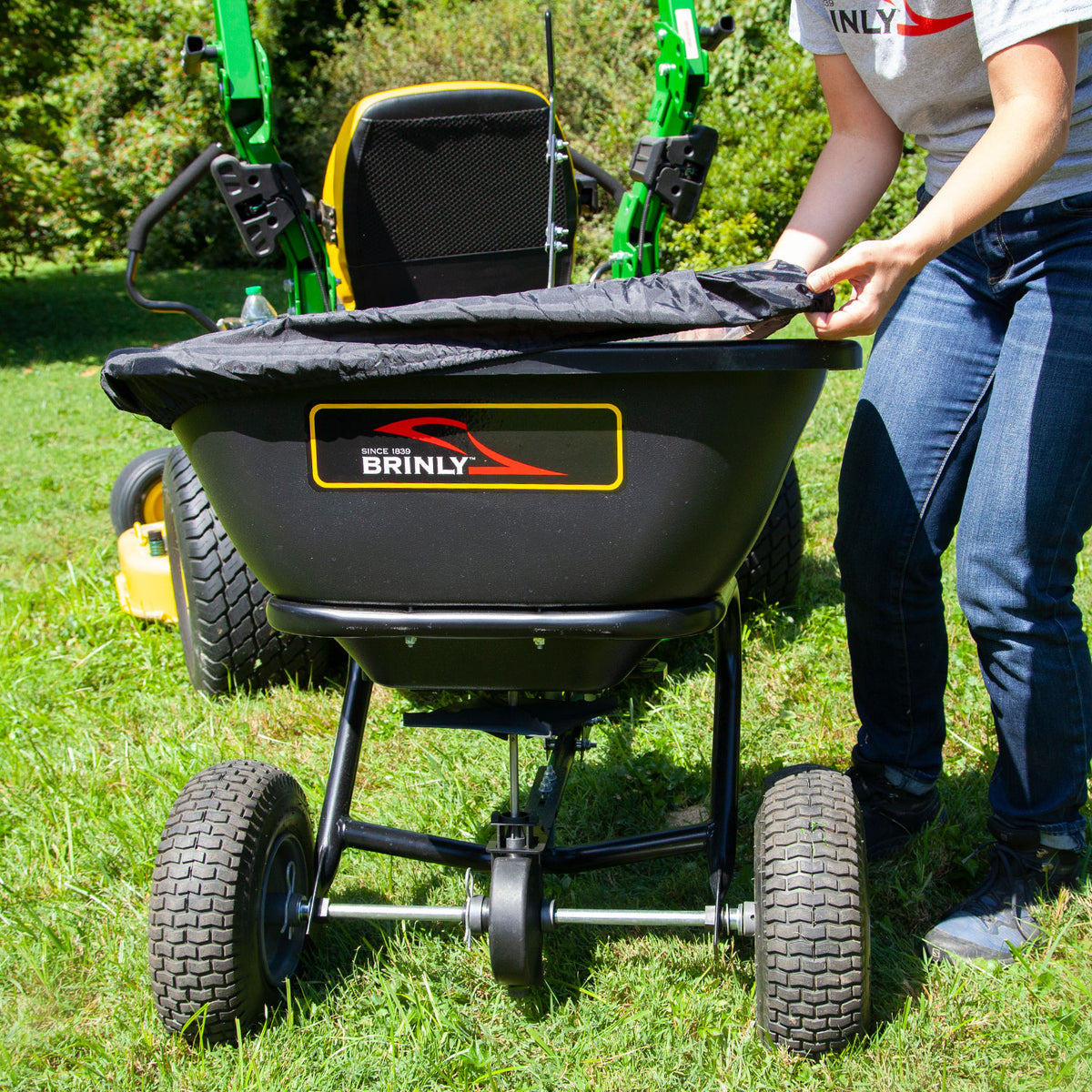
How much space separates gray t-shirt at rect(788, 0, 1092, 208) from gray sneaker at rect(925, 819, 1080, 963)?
3.24ft

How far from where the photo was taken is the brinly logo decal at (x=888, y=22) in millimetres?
1470

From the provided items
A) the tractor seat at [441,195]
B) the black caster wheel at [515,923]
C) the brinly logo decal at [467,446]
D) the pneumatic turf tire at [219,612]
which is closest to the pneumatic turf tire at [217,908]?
the black caster wheel at [515,923]

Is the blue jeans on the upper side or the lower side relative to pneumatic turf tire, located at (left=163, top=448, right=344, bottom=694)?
upper

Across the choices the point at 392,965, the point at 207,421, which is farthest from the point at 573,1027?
the point at 207,421

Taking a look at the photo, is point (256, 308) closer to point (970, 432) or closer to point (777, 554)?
point (777, 554)

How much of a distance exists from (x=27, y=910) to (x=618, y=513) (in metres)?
1.31

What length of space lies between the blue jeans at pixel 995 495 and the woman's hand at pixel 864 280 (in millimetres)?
378

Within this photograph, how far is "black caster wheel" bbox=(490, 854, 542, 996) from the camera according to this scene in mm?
1511

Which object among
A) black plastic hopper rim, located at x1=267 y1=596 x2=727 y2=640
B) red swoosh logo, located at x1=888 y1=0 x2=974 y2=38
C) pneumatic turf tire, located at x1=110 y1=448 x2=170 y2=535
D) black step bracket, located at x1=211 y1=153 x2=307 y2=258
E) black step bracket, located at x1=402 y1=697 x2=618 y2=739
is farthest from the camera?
pneumatic turf tire, located at x1=110 y1=448 x2=170 y2=535

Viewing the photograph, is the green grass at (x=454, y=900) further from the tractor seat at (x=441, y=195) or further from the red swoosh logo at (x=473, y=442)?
the tractor seat at (x=441, y=195)

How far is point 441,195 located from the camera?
315 cm

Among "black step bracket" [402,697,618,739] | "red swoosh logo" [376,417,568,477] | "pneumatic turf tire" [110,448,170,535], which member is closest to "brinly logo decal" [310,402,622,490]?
"red swoosh logo" [376,417,568,477]

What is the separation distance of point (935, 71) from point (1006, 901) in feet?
4.11

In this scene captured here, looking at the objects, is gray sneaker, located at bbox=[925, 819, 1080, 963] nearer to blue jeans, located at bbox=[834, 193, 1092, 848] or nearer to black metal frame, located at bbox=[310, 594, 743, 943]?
blue jeans, located at bbox=[834, 193, 1092, 848]
